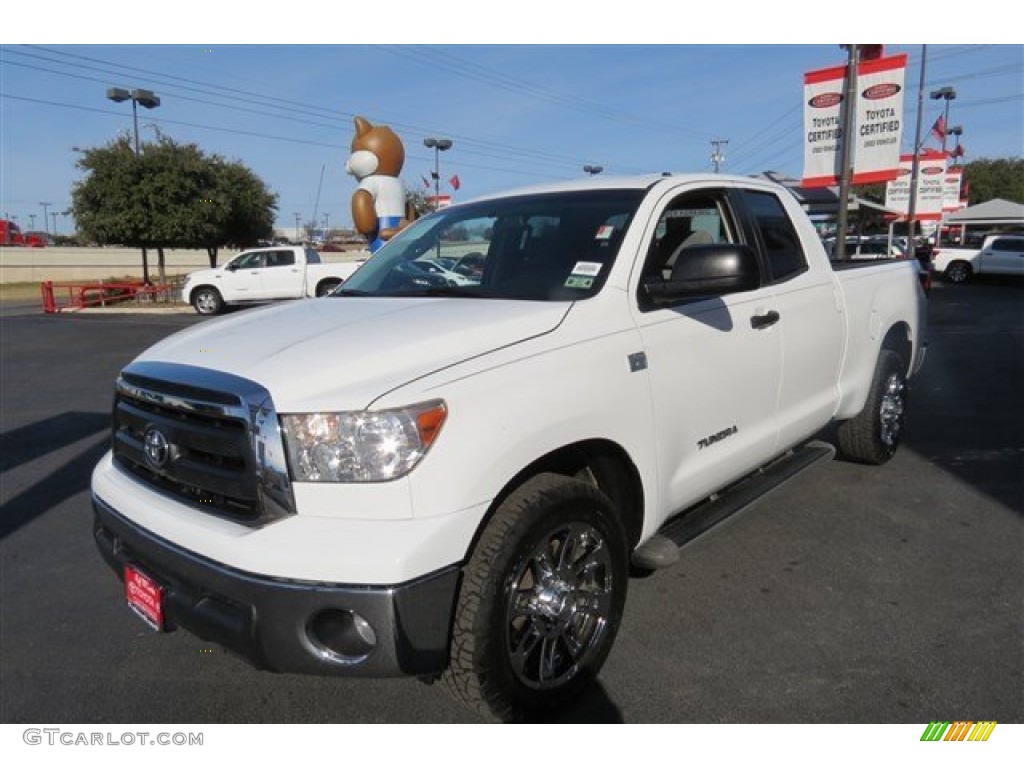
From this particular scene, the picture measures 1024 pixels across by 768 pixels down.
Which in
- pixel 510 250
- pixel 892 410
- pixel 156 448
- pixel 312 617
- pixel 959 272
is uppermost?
pixel 510 250

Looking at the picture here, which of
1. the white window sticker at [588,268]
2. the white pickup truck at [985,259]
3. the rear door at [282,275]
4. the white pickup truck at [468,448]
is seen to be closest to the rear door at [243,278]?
the rear door at [282,275]

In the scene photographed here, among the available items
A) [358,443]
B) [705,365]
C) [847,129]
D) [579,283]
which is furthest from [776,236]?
[847,129]

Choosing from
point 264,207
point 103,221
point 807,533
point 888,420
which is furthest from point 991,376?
point 264,207

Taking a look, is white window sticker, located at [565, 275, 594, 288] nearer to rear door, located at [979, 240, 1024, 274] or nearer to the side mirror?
the side mirror

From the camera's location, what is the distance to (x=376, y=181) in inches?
691

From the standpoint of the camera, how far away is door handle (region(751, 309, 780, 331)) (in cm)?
349

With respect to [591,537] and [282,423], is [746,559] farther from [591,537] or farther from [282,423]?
[282,423]

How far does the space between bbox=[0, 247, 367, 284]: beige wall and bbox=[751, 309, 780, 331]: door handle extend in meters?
38.5

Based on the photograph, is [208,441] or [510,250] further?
[510,250]

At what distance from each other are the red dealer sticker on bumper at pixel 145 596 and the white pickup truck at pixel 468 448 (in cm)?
1

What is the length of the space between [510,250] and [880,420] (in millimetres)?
3090

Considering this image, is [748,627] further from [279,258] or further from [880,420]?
[279,258]

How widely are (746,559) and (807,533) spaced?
21.2 inches

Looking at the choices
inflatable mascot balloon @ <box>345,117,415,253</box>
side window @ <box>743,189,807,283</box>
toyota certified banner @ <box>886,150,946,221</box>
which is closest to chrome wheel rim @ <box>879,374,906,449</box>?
side window @ <box>743,189,807,283</box>
